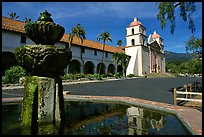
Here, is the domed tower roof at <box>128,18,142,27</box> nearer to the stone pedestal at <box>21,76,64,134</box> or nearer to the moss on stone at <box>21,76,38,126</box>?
the stone pedestal at <box>21,76,64,134</box>

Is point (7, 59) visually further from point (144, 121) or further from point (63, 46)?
point (144, 121)

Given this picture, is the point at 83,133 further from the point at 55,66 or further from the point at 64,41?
the point at 64,41

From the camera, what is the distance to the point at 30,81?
5.12 meters

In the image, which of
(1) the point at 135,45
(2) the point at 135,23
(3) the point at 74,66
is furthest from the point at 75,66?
(2) the point at 135,23

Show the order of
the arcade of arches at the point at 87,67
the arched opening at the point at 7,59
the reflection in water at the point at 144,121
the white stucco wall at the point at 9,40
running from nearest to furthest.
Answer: the reflection in water at the point at 144,121, the white stucco wall at the point at 9,40, the arched opening at the point at 7,59, the arcade of arches at the point at 87,67

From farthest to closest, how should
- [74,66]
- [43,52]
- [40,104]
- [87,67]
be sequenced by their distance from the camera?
1. [87,67]
2. [74,66]
3. [40,104]
4. [43,52]

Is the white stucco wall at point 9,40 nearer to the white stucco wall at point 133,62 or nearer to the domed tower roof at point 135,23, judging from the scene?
the white stucco wall at point 133,62

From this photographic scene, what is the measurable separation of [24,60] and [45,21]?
1221mm

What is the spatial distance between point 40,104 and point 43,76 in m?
0.75

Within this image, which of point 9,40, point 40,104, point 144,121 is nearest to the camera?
point 40,104

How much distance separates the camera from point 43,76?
520 centimetres

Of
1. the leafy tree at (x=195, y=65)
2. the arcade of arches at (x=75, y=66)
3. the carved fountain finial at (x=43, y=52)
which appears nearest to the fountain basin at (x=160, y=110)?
the carved fountain finial at (x=43, y=52)

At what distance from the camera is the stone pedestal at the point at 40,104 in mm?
4949

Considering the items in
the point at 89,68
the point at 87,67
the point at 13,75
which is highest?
the point at 87,67
